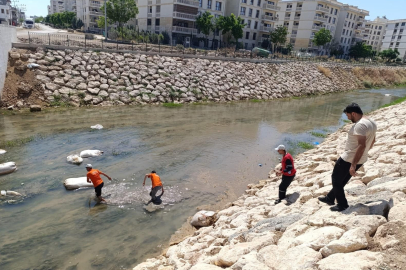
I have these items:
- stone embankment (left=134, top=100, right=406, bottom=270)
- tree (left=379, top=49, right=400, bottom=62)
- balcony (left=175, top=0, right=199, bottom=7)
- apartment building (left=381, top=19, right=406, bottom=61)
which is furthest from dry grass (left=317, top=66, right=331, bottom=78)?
apartment building (left=381, top=19, right=406, bottom=61)

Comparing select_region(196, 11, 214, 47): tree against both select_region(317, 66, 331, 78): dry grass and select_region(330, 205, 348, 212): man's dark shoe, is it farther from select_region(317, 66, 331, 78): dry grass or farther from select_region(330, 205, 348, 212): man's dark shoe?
select_region(330, 205, 348, 212): man's dark shoe

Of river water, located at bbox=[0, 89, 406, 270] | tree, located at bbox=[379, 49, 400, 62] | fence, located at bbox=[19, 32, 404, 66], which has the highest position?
tree, located at bbox=[379, 49, 400, 62]

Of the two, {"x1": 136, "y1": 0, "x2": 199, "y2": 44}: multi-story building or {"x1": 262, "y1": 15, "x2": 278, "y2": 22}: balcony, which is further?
{"x1": 262, "y1": 15, "x2": 278, "y2": 22}: balcony

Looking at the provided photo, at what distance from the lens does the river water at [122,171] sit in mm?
6449

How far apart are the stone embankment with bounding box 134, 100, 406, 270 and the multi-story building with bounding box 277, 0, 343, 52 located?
64.2 m

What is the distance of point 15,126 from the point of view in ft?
46.4

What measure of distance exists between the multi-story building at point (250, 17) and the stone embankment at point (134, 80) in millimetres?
22839

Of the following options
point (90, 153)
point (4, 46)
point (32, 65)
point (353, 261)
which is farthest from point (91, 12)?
point (353, 261)

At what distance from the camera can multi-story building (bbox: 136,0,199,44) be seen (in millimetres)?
43344

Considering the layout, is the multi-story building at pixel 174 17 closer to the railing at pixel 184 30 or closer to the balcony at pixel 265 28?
the railing at pixel 184 30

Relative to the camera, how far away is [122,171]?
10.3 meters

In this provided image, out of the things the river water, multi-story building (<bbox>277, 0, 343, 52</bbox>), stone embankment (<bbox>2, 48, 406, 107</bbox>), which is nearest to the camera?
the river water

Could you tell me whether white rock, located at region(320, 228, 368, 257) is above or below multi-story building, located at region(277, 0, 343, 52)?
below

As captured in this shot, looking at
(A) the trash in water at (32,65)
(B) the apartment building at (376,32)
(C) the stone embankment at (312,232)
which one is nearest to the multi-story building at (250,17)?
(A) the trash in water at (32,65)
